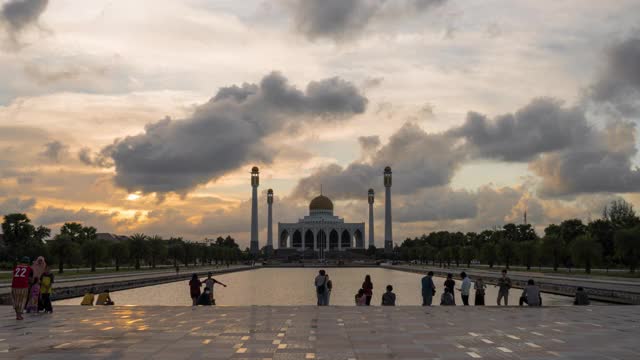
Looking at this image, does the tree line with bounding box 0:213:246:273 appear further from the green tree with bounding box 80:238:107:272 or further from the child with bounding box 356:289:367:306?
the child with bounding box 356:289:367:306

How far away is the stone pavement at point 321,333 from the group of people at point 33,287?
2.23ft

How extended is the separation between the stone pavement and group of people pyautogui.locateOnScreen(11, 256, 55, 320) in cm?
68

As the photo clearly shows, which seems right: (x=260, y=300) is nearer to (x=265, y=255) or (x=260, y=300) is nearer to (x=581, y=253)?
(x=581, y=253)

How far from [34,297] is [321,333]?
11048 mm

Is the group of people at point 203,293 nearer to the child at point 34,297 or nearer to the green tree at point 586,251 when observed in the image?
the child at point 34,297

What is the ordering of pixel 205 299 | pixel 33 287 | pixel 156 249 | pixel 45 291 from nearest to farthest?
pixel 33 287 < pixel 45 291 < pixel 205 299 < pixel 156 249

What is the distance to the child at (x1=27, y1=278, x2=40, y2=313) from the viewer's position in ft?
78.9

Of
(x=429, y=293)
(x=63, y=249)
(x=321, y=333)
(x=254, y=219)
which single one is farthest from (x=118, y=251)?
(x=254, y=219)

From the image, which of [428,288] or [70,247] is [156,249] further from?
[428,288]

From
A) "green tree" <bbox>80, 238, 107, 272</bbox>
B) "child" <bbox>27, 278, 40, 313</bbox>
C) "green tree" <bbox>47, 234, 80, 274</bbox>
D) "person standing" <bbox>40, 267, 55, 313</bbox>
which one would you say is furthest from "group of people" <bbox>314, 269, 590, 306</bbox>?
"green tree" <bbox>80, 238, 107, 272</bbox>

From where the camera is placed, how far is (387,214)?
184m

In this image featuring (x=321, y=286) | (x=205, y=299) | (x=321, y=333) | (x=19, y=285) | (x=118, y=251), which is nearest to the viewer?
(x=321, y=333)

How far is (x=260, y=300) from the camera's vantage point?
43125 mm

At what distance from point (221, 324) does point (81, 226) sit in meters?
108
